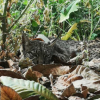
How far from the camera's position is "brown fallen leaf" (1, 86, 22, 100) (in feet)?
2.54

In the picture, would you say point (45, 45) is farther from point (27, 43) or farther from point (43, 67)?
point (43, 67)

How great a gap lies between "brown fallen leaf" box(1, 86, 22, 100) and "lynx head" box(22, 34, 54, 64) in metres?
1.00

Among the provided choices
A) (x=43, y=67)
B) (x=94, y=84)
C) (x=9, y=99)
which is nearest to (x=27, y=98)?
(x=9, y=99)

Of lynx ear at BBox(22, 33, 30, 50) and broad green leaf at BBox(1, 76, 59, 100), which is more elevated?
lynx ear at BBox(22, 33, 30, 50)

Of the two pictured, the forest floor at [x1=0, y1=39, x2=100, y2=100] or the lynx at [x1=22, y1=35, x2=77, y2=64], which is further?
the lynx at [x1=22, y1=35, x2=77, y2=64]

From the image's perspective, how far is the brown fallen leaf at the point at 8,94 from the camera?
30.4 inches

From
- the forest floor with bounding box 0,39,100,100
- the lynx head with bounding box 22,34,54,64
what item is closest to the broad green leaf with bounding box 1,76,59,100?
the forest floor with bounding box 0,39,100,100

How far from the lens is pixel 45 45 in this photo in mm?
1938

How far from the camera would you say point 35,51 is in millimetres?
1848

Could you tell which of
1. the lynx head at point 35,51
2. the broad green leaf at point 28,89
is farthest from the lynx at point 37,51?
the broad green leaf at point 28,89

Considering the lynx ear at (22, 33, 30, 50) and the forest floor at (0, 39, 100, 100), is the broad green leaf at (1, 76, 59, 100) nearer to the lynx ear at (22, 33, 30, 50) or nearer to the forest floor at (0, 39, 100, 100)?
the forest floor at (0, 39, 100, 100)

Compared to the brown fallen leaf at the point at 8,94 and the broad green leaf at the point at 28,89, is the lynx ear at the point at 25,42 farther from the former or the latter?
the brown fallen leaf at the point at 8,94

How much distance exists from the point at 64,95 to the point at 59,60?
35.0 inches

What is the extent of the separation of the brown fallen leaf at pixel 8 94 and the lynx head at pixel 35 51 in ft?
3.27
